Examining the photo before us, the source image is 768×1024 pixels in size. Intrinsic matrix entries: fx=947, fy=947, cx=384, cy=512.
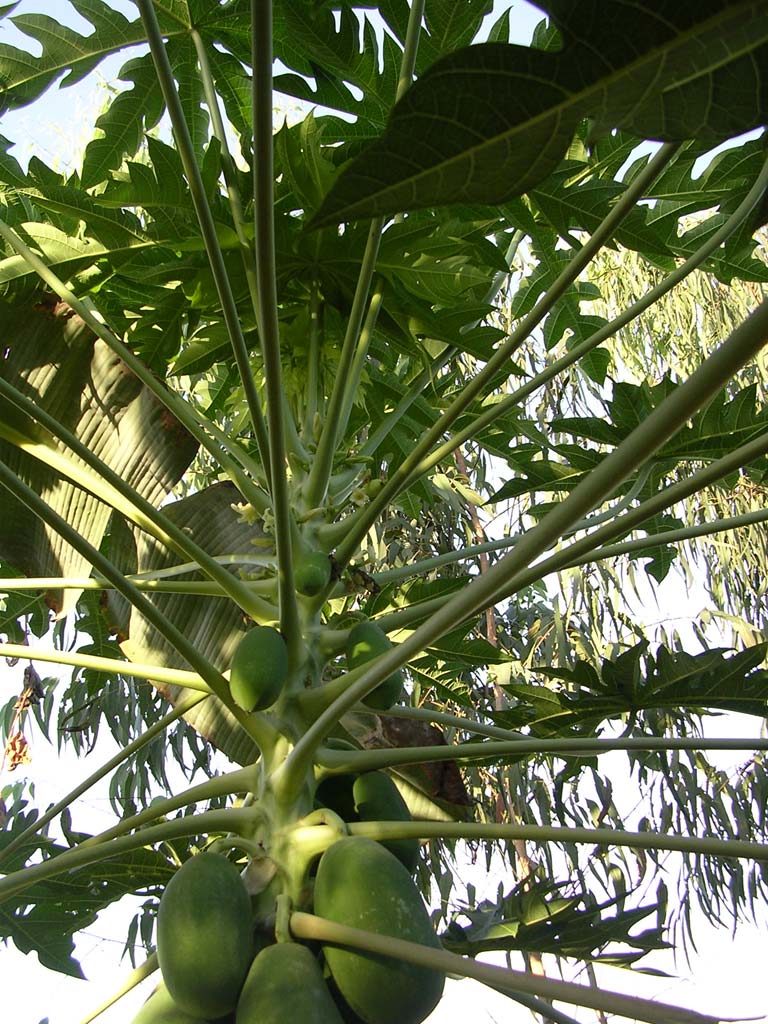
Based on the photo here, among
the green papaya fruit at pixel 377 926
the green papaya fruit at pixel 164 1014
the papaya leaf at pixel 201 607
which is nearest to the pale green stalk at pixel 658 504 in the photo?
the green papaya fruit at pixel 377 926

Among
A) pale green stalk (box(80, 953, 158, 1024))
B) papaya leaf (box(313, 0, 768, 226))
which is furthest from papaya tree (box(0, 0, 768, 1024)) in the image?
pale green stalk (box(80, 953, 158, 1024))

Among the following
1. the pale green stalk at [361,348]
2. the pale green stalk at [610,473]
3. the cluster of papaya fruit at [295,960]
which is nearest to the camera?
the pale green stalk at [610,473]

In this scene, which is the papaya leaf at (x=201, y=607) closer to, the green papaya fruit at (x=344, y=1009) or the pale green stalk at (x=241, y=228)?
the pale green stalk at (x=241, y=228)

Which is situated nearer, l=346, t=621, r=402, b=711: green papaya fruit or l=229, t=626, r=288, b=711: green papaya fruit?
l=229, t=626, r=288, b=711: green papaya fruit

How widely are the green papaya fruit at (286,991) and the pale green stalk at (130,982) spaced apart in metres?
0.30

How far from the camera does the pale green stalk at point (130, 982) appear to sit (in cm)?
124

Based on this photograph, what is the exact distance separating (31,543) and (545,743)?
1147 mm

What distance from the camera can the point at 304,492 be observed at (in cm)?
166

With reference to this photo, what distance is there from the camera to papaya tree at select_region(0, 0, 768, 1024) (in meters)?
0.65

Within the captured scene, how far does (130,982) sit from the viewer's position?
4.18 feet

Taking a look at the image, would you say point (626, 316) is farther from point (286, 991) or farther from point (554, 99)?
point (286, 991)

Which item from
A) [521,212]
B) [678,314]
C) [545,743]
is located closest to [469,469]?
[678,314]

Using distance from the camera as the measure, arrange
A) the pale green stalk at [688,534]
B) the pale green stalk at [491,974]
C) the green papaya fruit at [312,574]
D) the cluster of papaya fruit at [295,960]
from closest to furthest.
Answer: the pale green stalk at [491,974] < the cluster of papaya fruit at [295,960] < the green papaya fruit at [312,574] < the pale green stalk at [688,534]

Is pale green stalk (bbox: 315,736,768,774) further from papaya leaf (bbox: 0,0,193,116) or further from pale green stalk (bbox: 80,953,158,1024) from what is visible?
papaya leaf (bbox: 0,0,193,116)
